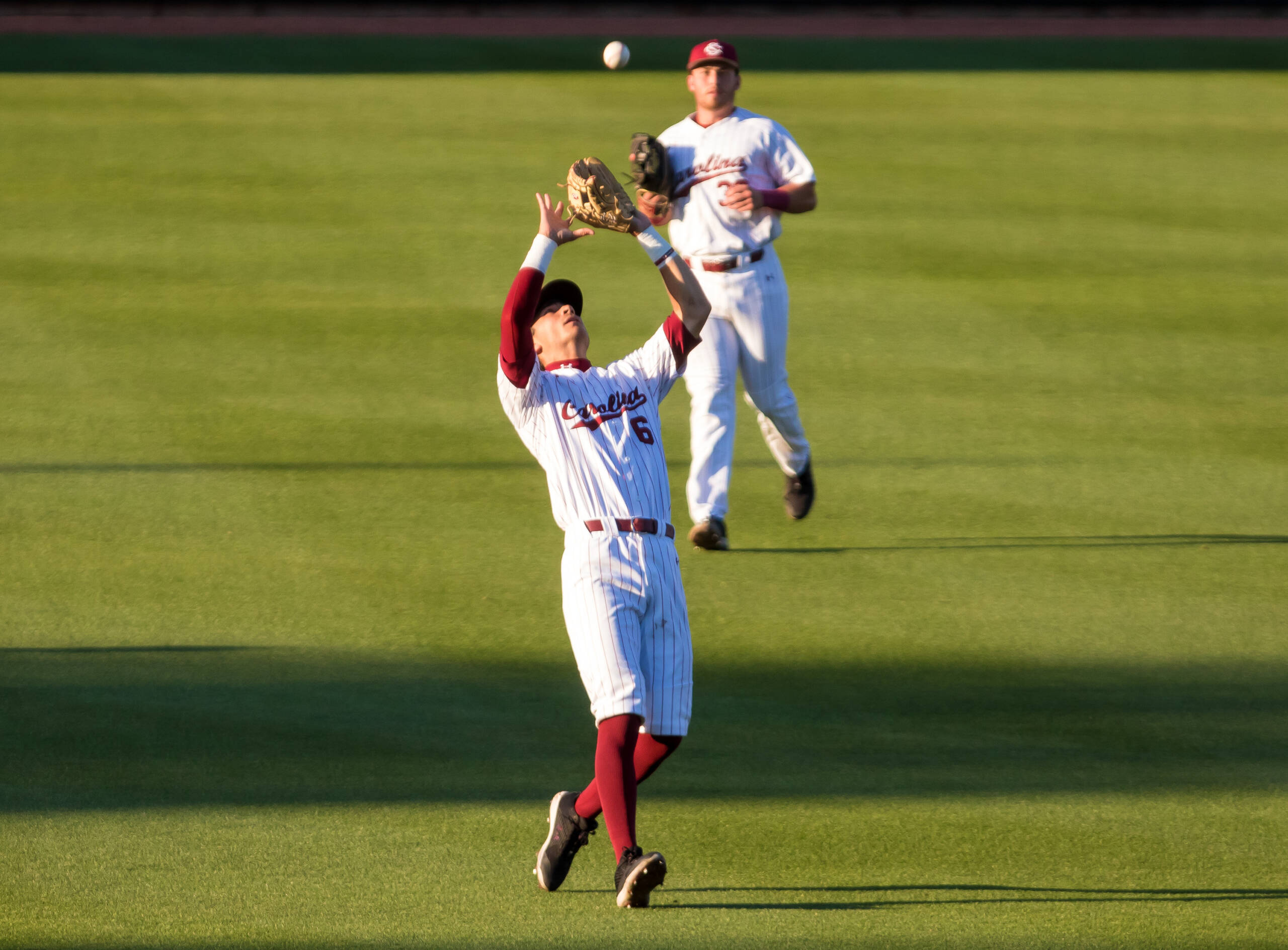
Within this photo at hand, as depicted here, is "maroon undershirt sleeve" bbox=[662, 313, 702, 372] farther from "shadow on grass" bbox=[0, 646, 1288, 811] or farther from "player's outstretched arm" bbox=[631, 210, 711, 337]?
"shadow on grass" bbox=[0, 646, 1288, 811]

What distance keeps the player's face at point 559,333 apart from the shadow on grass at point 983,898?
175 cm

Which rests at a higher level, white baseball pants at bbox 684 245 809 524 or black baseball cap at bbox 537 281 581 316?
black baseball cap at bbox 537 281 581 316

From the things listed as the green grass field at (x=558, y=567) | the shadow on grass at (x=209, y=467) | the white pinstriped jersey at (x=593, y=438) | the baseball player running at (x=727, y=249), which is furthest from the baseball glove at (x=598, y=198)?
the shadow on grass at (x=209, y=467)

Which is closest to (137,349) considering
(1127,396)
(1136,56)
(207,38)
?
(1127,396)

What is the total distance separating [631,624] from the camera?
512 cm

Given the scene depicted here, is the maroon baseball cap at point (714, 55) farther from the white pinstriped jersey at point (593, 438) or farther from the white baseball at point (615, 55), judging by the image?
the white pinstriped jersey at point (593, 438)

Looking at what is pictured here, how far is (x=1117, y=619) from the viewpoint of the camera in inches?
306

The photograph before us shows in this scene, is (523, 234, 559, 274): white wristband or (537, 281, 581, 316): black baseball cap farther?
(537, 281, 581, 316): black baseball cap

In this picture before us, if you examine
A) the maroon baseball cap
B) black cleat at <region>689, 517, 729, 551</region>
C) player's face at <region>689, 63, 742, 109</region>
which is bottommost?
black cleat at <region>689, 517, 729, 551</region>

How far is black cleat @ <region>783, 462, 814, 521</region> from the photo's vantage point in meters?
8.80

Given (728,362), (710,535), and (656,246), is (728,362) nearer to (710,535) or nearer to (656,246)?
(710,535)

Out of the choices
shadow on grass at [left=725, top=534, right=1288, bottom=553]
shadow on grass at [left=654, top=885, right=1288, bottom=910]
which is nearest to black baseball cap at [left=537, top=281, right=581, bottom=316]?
shadow on grass at [left=654, top=885, right=1288, bottom=910]

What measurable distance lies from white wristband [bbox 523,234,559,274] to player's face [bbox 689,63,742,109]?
10.5 feet

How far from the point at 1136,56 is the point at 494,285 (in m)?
10.7
